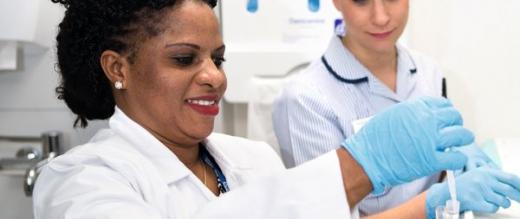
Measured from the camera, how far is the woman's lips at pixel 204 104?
36.9 inches

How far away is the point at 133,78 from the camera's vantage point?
94 centimetres

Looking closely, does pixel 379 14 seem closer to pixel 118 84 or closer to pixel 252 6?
pixel 252 6

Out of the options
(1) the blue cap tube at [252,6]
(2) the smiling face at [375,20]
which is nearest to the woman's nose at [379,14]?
(2) the smiling face at [375,20]

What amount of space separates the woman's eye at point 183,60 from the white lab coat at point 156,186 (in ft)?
0.45

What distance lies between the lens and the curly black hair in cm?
93

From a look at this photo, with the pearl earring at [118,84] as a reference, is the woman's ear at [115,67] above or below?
above

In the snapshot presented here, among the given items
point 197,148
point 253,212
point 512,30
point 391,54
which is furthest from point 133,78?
point 512,30

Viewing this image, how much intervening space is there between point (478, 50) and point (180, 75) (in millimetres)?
1048

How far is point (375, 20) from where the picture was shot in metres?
1.32

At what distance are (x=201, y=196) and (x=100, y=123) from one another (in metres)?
0.79

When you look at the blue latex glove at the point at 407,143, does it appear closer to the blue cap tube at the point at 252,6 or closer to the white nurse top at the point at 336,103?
the white nurse top at the point at 336,103

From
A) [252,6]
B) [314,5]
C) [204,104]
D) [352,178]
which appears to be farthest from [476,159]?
[252,6]

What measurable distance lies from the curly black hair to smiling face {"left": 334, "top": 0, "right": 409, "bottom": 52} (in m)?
0.44

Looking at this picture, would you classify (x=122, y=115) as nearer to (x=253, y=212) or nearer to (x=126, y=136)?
(x=126, y=136)
